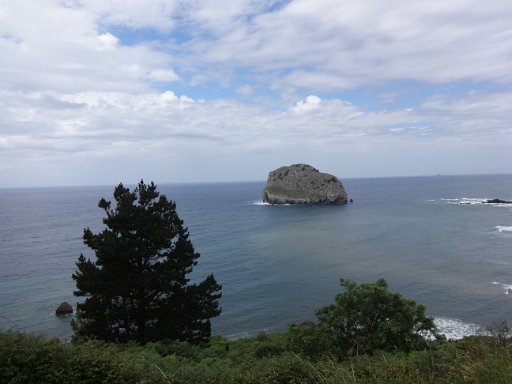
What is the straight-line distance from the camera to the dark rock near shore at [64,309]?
45.1 m

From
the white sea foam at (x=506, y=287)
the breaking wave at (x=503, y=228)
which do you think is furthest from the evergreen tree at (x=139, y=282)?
the breaking wave at (x=503, y=228)

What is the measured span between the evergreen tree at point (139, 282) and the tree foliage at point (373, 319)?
9.74m

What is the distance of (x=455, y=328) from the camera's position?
124ft

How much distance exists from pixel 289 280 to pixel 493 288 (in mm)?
27888

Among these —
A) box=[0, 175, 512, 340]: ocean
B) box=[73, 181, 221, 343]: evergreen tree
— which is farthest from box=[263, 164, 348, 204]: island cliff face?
box=[73, 181, 221, 343]: evergreen tree

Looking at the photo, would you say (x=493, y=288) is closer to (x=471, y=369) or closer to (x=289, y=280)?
(x=289, y=280)

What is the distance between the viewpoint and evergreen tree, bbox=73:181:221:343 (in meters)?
23.3

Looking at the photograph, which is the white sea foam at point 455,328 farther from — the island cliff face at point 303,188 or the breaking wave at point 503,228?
the island cliff face at point 303,188

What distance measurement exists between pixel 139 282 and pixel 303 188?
165133 mm

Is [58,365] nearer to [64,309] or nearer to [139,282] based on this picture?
[139,282]

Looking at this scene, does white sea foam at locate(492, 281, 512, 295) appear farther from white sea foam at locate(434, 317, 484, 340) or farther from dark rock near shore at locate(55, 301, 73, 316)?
dark rock near shore at locate(55, 301, 73, 316)

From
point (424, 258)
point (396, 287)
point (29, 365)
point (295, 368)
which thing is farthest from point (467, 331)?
point (29, 365)

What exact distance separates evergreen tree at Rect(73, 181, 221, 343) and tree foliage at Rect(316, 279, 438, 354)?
974 cm

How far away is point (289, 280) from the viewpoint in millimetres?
56156
